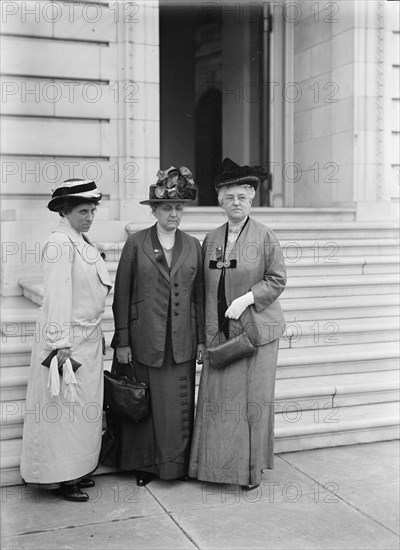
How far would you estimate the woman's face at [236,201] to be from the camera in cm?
508

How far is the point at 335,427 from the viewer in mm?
6004

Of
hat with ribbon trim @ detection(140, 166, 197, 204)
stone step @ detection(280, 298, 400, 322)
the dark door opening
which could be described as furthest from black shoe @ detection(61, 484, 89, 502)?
the dark door opening

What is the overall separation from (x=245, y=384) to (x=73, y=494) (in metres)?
1.35

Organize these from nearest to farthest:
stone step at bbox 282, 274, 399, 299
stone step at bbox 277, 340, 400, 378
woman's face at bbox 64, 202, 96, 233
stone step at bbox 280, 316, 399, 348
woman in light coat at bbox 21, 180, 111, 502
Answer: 1. woman in light coat at bbox 21, 180, 111, 502
2. woman's face at bbox 64, 202, 96, 233
3. stone step at bbox 277, 340, 400, 378
4. stone step at bbox 280, 316, 399, 348
5. stone step at bbox 282, 274, 399, 299

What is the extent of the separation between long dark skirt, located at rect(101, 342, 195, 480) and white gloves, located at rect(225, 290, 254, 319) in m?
0.51

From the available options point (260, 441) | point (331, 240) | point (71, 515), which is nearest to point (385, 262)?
point (331, 240)

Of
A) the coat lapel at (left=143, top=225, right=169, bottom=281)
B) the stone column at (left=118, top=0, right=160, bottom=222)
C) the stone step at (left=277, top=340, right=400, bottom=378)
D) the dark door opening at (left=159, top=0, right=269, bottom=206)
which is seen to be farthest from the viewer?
the dark door opening at (left=159, top=0, right=269, bottom=206)

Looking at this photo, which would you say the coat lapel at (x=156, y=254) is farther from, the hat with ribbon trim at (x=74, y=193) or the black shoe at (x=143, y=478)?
the black shoe at (x=143, y=478)

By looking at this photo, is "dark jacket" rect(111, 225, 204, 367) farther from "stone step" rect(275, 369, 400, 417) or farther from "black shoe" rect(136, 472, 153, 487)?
"stone step" rect(275, 369, 400, 417)

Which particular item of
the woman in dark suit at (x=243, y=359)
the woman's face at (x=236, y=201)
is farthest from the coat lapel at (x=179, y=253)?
the woman's face at (x=236, y=201)

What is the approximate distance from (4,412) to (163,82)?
774cm

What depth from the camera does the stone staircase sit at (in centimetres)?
585

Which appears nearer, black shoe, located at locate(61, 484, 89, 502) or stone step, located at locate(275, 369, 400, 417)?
black shoe, located at locate(61, 484, 89, 502)

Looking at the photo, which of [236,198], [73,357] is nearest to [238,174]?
[236,198]
